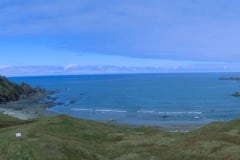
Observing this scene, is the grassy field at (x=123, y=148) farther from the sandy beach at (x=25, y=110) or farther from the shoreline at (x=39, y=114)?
the sandy beach at (x=25, y=110)

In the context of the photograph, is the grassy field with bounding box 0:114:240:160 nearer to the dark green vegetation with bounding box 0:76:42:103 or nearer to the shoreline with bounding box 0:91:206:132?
the shoreline with bounding box 0:91:206:132

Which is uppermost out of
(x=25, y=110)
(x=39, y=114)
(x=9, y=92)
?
(x=9, y=92)

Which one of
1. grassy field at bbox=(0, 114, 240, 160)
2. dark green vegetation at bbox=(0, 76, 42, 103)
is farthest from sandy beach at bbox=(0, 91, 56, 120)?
grassy field at bbox=(0, 114, 240, 160)

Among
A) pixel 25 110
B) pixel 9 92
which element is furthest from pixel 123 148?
pixel 9 92

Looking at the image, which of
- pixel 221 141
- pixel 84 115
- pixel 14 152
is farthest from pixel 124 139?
pixel 84 115

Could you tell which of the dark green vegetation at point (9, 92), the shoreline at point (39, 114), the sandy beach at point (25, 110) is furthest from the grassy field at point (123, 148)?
the dark green vegetation at point (9, 92)

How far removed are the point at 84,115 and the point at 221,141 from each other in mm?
80660

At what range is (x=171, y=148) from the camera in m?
37.8

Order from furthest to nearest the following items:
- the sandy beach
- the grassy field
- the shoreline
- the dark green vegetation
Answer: the dark green vegetation < the sandy beach < the shoreline < the grassy field

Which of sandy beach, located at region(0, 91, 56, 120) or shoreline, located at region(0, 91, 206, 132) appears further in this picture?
sandy beach, located at region(0, 91, 56, 120)

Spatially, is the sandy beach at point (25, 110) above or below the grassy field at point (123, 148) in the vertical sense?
below

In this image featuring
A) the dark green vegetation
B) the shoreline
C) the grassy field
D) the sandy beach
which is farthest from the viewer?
the dark green vegetation

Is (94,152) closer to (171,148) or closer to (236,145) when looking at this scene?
(171,148)

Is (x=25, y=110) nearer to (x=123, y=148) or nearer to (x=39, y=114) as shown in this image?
(x=39, y=114)
